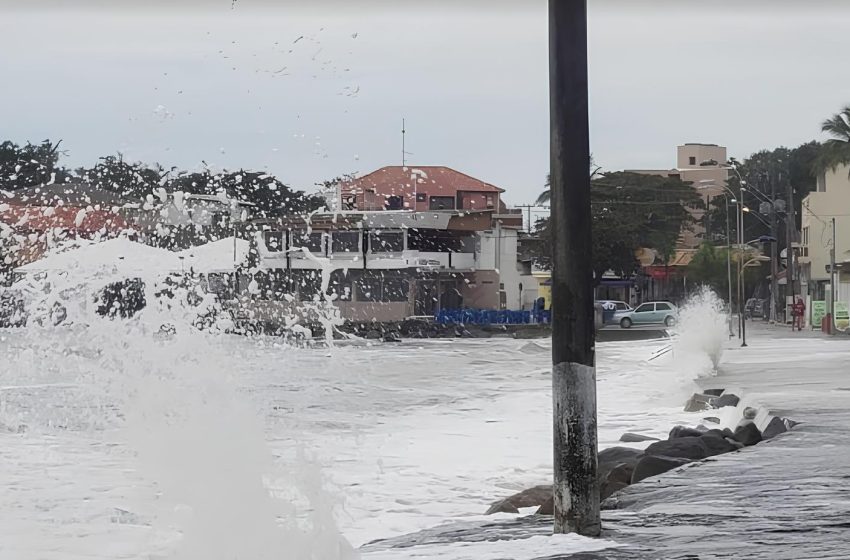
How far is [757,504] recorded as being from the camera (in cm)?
916

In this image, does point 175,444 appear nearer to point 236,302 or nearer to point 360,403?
point 360,403

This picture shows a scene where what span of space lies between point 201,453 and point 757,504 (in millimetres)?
3992

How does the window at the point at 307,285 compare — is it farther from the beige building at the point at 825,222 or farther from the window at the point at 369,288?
the beige building at the point at 825,222

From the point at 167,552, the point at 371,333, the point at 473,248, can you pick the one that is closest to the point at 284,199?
the point at 167,552

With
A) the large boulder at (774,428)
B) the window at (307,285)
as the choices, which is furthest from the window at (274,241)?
the large boulder at (774,428)

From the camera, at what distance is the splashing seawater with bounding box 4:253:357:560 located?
8.67 metres

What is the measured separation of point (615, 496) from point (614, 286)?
253 ft

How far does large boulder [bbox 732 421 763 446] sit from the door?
56.0 m

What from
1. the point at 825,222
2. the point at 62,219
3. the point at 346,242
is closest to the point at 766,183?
the point at 825,222

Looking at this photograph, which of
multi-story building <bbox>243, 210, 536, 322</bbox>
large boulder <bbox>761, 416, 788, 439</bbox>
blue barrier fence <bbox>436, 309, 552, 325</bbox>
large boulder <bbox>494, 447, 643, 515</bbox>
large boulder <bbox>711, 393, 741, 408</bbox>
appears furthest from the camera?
multi-story building <bbox>243, 210, 536, 322</bbox>

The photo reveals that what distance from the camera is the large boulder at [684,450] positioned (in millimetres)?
12984

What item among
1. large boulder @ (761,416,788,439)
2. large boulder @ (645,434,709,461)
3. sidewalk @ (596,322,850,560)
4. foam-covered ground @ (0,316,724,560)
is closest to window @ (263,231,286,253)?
foam-covered ground @ (0,316,724,560)

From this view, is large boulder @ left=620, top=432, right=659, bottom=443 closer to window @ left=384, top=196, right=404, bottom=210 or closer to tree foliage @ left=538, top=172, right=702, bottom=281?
tree foliage @ left=538, top=172, right=702, bottom=281

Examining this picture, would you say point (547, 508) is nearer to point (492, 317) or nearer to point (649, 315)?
point (492, 317)
